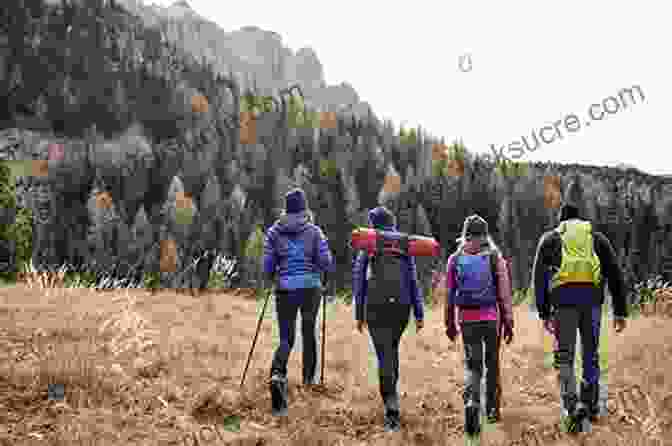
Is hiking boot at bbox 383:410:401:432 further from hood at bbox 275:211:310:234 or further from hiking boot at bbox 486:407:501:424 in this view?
hood at bbox 275:211:310:234

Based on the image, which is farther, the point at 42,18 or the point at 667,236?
the point at 42,18

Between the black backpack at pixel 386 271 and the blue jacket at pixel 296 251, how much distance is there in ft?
2.00

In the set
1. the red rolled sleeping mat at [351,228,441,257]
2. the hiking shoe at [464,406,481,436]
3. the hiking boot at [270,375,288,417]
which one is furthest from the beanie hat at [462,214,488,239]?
the hiking boot at [270,375,288,417]

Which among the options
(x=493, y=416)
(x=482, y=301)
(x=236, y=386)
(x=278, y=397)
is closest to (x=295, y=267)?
(x=278, y=397)

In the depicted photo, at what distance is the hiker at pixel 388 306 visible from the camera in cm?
551

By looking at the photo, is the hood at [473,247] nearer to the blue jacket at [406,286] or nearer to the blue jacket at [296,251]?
the blue jacket at [406,286]

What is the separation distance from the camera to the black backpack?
5535 millimetres

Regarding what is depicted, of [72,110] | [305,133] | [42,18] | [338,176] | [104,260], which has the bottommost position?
[104,260]

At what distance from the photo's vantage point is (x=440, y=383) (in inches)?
290

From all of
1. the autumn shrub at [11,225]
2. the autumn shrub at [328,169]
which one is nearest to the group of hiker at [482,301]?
the autumn shrub at [11,225]

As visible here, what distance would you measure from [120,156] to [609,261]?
9601cm

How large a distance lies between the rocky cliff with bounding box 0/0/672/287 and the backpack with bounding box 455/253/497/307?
38.5 meters

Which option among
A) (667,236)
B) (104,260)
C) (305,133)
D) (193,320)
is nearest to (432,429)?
(193,320)

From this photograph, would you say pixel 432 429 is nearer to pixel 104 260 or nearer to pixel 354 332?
pixel 354 332
